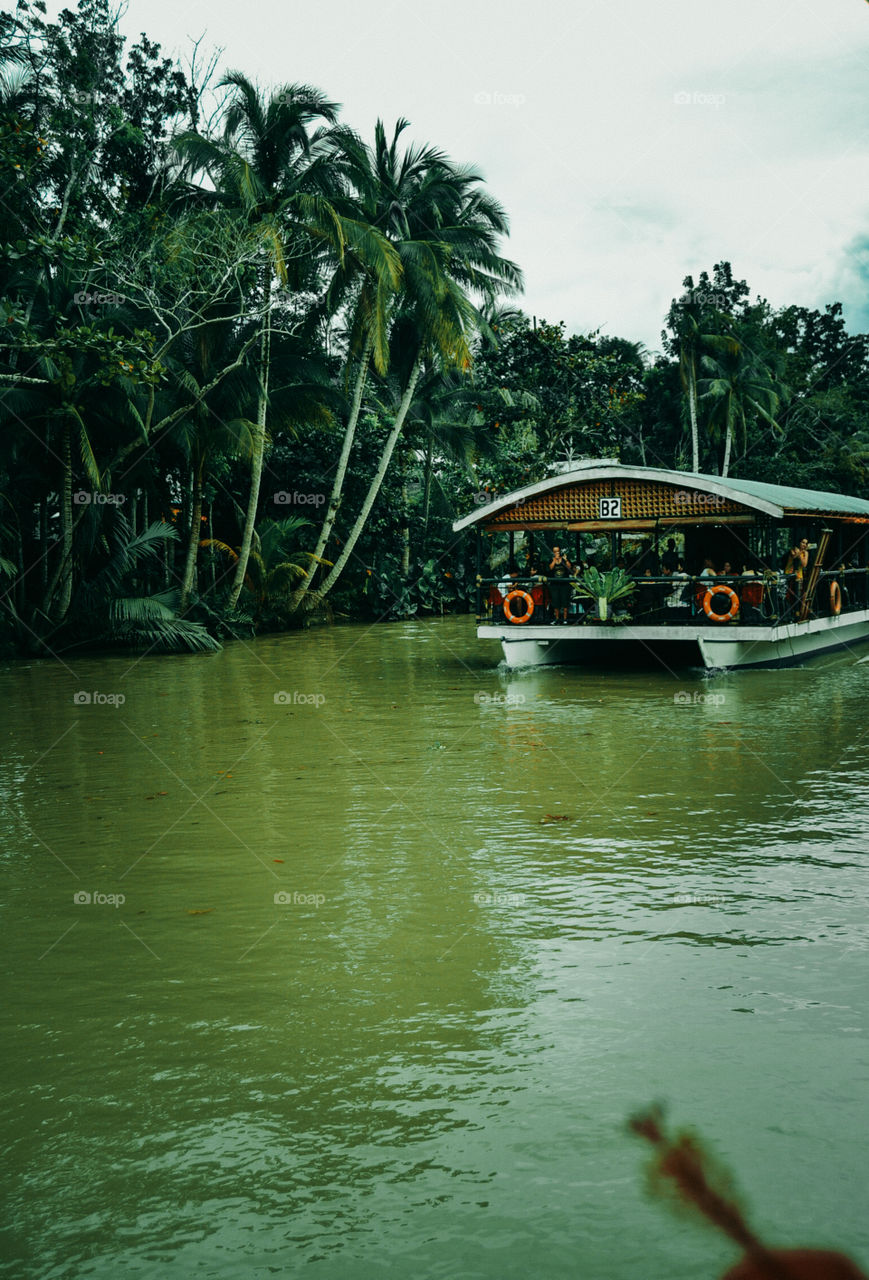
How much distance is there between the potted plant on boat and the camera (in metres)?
19.3

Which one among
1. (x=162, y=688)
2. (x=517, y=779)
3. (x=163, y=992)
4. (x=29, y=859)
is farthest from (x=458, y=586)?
(x=163, y=992)

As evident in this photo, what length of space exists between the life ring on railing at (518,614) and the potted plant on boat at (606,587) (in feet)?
3.48

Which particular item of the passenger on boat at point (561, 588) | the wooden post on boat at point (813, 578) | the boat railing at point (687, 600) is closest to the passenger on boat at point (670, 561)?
the boat railing at point (687, 600)

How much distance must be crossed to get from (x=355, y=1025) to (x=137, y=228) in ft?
68.5

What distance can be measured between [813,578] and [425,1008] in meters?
18.0

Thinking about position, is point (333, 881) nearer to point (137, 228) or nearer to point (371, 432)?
point (137, 228)
